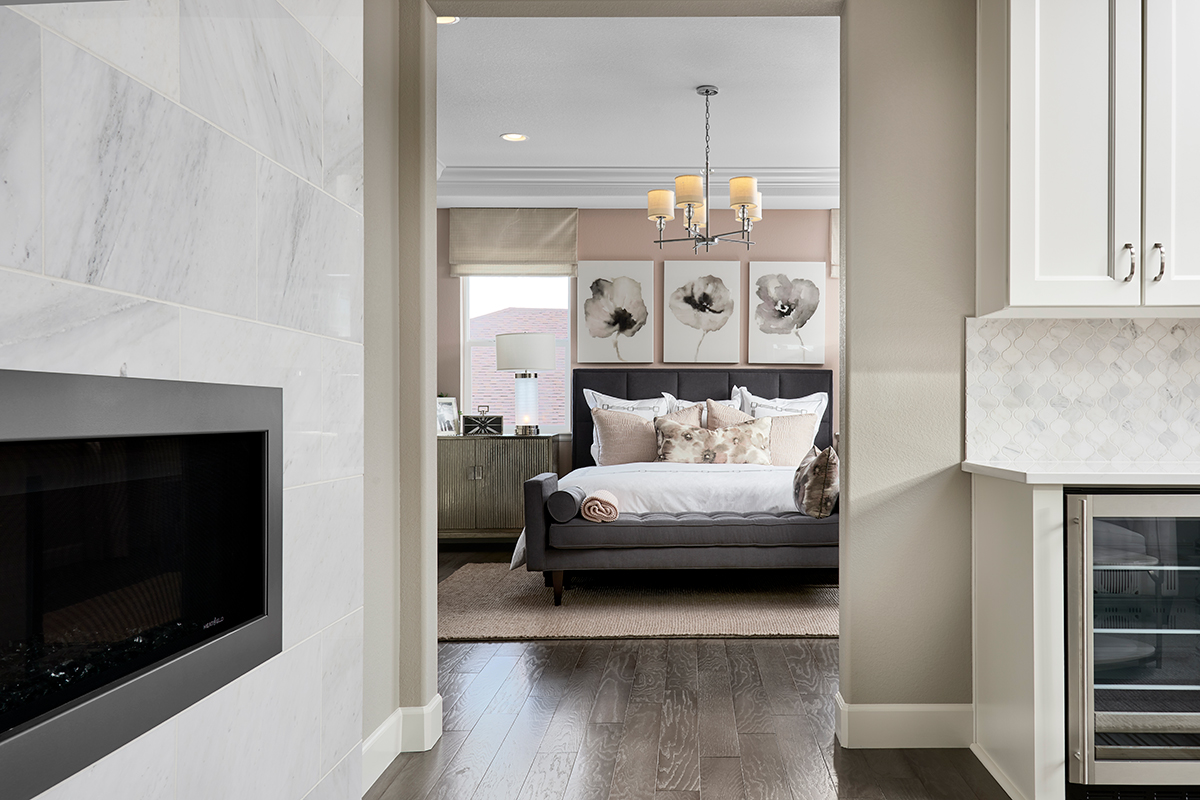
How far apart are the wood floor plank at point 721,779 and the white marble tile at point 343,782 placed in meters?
0.88

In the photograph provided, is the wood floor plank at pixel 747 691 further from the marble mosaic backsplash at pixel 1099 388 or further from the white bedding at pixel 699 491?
the marble mosaic backsplash at pixel 1099 388

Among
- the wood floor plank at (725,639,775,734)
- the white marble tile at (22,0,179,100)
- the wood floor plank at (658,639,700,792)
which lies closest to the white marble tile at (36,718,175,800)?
the white marble tile at (22,0,179,100)

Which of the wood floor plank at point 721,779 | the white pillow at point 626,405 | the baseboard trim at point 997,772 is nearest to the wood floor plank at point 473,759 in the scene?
the wood floor plank at point 721,779

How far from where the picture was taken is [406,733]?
7.94 feet

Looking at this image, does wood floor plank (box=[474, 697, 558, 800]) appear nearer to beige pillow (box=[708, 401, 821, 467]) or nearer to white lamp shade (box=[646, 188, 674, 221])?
white lamp shade (box=[646, 188, 674, 221])

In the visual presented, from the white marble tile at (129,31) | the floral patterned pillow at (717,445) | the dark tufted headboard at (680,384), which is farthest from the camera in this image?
the dark tufted headboard at (680,384)

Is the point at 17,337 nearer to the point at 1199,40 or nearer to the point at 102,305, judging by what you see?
the point at 102,305

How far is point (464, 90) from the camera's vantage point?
4336 mm

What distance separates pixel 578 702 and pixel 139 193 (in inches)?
88.4

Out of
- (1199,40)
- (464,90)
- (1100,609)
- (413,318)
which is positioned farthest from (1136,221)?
(464,90)

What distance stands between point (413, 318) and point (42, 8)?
153 centimetres

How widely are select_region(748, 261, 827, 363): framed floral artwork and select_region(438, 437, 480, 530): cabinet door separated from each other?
7.49 feet

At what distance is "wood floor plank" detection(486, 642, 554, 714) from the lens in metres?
2.80

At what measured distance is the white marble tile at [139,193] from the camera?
97 cm
